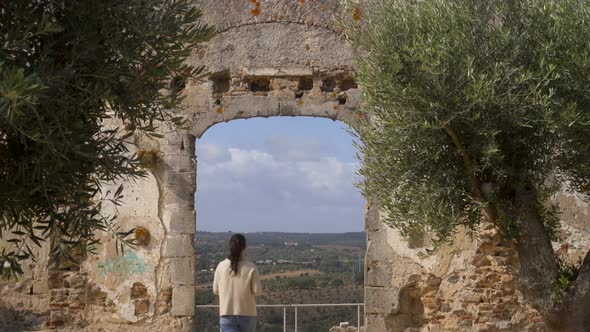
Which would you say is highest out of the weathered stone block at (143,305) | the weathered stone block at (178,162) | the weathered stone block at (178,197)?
the weathered stone block at (178,162)

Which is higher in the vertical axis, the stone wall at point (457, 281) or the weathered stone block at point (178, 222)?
the weathered stone block at point (178, 222)

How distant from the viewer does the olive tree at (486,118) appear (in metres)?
6.72

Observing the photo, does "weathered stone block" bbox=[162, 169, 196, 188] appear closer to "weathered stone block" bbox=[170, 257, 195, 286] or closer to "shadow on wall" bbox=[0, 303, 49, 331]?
"weathered stone block" bbox=[170, 257, 195, 286]

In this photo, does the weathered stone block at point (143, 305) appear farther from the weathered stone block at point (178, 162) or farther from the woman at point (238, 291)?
the woman at point (238, 291)

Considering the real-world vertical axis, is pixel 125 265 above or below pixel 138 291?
above

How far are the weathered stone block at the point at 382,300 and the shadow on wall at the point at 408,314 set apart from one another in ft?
0.22

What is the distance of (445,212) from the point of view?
7.03m

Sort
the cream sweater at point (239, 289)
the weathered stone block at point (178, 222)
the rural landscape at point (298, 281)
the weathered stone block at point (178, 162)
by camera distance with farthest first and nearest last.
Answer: the rural landscape at point (298, 281) < the weathered stone block at point (178, 162) < the weathered stone block at point (178, 222) < the cream sweater at point (239, 289)

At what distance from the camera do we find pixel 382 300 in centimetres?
933

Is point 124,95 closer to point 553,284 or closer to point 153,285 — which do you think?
point 553,284

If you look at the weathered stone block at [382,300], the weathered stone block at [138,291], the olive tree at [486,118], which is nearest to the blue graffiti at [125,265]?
the weathered stone block at [138,291]

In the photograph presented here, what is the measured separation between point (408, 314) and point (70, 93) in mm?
5677

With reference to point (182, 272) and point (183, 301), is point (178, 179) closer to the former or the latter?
point (182, 272)

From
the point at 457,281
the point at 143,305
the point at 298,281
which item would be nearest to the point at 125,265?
the point at 143,305
